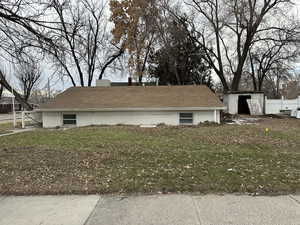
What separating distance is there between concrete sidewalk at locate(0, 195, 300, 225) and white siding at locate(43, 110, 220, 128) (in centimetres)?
1167

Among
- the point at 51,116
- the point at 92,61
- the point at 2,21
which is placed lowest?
the point at 51,116

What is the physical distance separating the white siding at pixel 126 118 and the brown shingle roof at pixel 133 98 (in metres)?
0.50

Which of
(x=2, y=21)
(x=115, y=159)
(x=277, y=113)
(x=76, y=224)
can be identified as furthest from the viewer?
(x=277, y=113)

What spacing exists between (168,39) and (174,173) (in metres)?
21.3

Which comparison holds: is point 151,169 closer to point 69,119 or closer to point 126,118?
point 126,118

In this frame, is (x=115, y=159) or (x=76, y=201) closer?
(x=76, y=201)

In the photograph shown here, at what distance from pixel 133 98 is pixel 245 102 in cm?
1212

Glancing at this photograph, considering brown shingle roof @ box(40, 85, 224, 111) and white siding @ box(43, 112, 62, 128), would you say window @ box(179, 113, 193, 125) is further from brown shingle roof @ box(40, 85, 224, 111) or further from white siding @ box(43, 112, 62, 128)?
white siding @ box(43, 112, 62, 128)

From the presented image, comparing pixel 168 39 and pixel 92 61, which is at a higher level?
pixel 168 39

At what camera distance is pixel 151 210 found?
3.11 m

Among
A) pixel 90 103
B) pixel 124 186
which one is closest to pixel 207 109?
→ pixel 90 103

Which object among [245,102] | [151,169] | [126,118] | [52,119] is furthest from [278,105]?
[151,169]

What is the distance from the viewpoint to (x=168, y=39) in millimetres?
23812

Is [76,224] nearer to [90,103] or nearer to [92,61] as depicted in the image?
[90,103]
